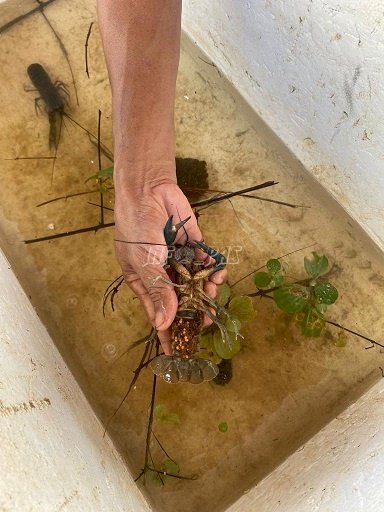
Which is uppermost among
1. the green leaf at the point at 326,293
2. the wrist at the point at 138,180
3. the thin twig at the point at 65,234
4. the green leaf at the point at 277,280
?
the thin twig at the point at 65,234

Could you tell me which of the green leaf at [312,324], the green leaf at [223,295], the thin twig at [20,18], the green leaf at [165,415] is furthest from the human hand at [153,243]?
the thin twig at [20,18]

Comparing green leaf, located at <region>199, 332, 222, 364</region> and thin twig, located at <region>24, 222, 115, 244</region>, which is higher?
thin twig, located at <region>24, 222, 115, 244</region>

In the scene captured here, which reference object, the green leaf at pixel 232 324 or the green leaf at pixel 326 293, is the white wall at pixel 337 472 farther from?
the green leaf at pixel 232 324

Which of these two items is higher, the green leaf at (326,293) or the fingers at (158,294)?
the fingers at (158,294)

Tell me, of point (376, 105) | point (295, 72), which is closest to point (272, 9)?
point (295, 72)

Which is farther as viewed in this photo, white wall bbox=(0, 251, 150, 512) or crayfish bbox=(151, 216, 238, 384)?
crayfish bbox=(151, 216, 238, 384)

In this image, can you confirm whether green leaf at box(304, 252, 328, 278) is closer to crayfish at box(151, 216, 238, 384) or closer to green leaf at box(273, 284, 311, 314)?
green leaf at box(273, 284, 311, 314)

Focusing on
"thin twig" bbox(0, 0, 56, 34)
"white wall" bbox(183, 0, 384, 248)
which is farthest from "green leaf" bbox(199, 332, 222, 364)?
"thin twig" bbox(0, 0, 56, 34)
